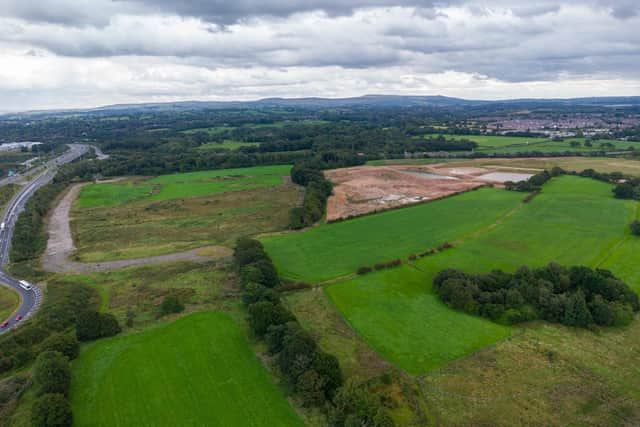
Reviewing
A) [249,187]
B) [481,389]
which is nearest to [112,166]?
[249,187]

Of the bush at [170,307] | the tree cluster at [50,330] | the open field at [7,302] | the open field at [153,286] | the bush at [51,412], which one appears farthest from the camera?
the open field at [153,286]

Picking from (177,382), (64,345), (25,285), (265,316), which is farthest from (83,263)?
(265,316)

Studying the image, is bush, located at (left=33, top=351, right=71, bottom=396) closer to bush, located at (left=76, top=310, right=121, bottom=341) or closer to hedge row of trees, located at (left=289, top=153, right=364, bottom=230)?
bush, located at (left=76, top=310, right=121, bottom=341)

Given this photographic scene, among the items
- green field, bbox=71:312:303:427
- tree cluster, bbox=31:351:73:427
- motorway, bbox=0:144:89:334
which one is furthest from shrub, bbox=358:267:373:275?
motorway, bbox=0:144:89:334

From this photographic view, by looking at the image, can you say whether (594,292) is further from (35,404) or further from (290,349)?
(35,404)

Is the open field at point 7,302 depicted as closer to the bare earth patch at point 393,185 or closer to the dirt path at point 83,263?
the dirt path at point 83,263

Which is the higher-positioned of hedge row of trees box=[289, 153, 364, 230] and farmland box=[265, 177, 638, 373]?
hedge row of trees box=[289, 153, 364, 230]

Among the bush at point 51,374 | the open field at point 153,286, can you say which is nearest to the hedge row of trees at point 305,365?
the open field at point 153,286
